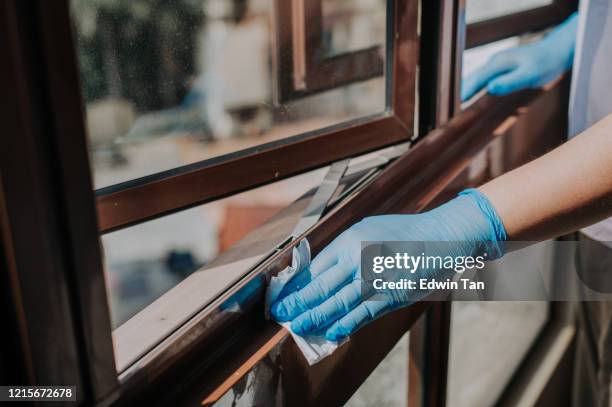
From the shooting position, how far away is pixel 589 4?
1.51m

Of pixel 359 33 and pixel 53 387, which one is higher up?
pixel 359 33

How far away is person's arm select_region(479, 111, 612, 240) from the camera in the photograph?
909 millimetres

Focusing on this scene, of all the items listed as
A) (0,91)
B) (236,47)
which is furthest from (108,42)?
(236,47)

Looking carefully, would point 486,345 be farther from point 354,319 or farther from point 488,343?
point 354,319

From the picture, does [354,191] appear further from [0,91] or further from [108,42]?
[0,91]

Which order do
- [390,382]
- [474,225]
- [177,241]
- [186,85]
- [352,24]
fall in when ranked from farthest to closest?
[177,241], [390,382], [352,24], [474,225], [186,85]

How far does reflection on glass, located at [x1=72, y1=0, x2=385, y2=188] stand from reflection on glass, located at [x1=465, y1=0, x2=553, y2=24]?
19.3 inches

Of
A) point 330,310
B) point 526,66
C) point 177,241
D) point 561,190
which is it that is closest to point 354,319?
point 330,310

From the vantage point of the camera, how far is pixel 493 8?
66.8 inches

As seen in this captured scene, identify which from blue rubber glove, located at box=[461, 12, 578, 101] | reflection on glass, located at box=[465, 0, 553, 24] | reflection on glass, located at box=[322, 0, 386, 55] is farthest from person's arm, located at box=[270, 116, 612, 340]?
blue rubber glove, located at box=[461, 12, 578, 101]

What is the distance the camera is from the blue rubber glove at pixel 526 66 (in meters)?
1.70

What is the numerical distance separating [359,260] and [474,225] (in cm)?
22

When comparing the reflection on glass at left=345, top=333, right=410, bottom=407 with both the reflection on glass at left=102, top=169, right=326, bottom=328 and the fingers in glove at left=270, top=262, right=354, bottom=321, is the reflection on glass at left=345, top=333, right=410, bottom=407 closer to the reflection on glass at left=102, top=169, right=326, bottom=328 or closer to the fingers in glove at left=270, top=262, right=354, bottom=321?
the fingers in glove at left=270, top=262, right=354, bottom=321

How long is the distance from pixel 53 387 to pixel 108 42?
0.41 m
